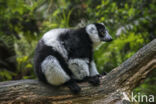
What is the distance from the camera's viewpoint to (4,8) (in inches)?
375

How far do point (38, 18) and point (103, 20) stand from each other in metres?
5.26

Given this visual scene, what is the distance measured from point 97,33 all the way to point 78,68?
125 cm

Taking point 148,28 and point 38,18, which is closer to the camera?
point 148,28

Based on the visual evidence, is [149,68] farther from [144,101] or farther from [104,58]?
[104,58]

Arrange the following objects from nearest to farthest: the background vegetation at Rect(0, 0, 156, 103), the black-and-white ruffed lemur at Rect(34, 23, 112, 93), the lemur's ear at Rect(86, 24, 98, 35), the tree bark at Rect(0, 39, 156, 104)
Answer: the tree bark at Rect(0, 39, 156, 104)
the black-and-white ruffed lemur at Rect(34, 23, 112, 93)
the lemur's ear at Rect(86, 24, 98, 35)
the background vegetation at Rect(0, 0, 156, 103)

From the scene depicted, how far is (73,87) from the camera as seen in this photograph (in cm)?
449

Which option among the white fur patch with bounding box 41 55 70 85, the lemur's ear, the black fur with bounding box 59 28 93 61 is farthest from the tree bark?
the lemur's ear

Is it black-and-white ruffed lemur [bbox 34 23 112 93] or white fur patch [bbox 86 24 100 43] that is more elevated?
white fur patch [bbox 86 24 100 43]

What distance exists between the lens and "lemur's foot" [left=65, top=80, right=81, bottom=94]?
4.44 m

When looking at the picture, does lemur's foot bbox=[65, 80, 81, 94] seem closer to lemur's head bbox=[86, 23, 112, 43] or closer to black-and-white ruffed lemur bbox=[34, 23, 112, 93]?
black-and-white ruffed lemur bbox=[34, 23, 112, 93]

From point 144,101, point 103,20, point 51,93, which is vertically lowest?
point 144,101

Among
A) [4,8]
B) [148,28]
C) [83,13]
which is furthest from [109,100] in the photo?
[4,8]

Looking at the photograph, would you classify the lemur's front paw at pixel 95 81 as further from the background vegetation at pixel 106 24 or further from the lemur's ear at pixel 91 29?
the background vegetation at pixel 106 24

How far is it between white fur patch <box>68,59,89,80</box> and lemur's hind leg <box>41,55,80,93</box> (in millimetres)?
226
